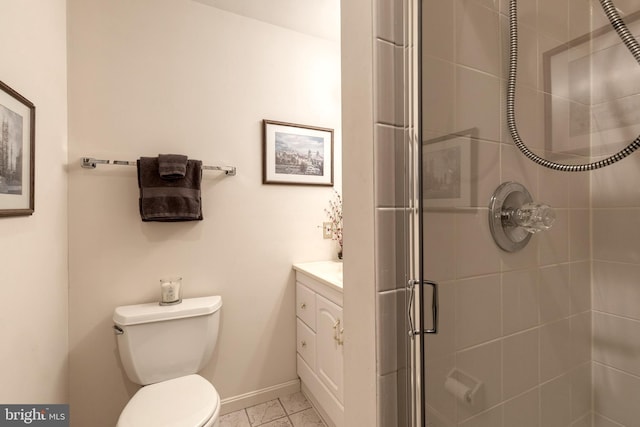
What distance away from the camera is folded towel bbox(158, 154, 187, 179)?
4.59ft

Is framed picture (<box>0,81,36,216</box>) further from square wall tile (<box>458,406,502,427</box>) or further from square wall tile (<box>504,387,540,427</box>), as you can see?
square wall tile (<box>504,387,540,427</box>)

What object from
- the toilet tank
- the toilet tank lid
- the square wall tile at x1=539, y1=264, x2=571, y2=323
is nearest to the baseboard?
the toilet tank

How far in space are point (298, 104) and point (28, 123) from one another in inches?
50.9

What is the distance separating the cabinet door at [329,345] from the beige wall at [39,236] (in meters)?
1.13

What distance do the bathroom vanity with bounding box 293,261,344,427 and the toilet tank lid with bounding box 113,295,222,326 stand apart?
494 millimetres

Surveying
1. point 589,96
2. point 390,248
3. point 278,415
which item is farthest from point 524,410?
point 278,415

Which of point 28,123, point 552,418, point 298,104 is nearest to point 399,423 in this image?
point 552,418

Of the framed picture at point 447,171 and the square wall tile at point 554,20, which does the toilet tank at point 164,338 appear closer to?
the framed picture at point 447,171

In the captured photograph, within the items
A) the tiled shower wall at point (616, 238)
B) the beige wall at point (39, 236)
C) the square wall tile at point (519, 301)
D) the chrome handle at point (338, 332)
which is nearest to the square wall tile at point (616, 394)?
the tiled shower wall at point (616, 238)

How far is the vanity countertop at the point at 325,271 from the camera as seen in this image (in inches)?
53.1

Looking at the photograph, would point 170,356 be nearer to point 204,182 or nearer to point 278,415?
point 278,415

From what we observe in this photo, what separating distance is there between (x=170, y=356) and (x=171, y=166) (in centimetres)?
92

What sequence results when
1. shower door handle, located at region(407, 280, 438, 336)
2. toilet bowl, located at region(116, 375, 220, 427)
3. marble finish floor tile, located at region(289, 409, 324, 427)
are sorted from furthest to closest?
marble finish floor tile, located at region(289, 409, 324, 427) → toilet bowl, located at region(116, 375, 220, 427) → shower door handle, located at region(407, 280, 438, 336)

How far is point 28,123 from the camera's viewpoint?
1.00m
